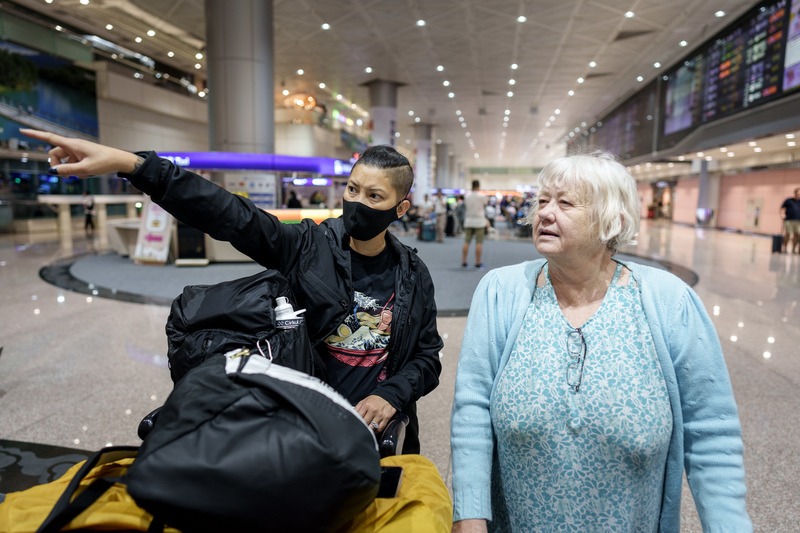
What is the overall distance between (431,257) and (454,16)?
6.03 meters

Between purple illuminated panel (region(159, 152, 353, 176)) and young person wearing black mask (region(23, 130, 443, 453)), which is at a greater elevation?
purple illuminated panel (region(159, 152, 353, 176))

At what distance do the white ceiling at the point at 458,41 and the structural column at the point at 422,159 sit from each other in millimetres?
5854

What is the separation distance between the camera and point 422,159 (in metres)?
27.7

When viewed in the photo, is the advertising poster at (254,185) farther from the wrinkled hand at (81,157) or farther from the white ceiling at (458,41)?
the wrinkled hand at (81,157)

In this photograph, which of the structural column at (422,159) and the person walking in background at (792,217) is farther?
the structural column at (422,159)

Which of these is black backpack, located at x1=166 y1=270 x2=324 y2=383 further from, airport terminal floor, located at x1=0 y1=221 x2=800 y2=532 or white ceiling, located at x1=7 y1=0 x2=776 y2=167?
white ceiling, located at x1=7 y1=0 x2=776 y2=167

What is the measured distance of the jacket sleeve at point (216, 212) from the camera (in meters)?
1.16

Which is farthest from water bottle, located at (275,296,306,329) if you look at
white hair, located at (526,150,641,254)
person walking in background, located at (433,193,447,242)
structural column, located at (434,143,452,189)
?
structural column, located at (434,143,452,189)

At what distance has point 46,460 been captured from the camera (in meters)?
2.35

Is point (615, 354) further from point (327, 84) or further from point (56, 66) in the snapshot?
point (56, 66)

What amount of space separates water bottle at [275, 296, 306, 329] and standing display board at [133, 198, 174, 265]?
29.2 feet

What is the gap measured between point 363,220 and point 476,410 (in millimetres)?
698

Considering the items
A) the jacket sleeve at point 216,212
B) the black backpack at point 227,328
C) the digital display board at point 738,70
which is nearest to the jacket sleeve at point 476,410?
the black backpack at point 227,328

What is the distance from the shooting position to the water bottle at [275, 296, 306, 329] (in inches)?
45.8
